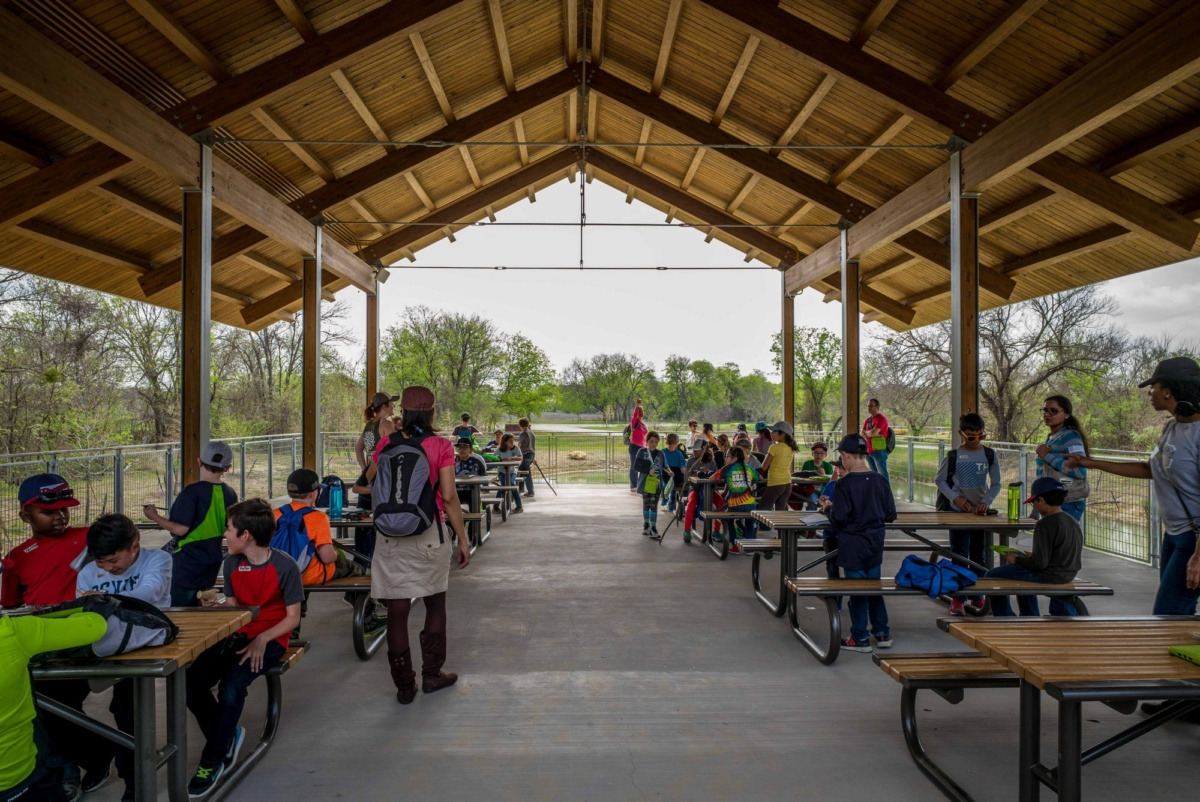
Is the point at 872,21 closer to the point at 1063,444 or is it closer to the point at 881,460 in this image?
the point at 1063,444

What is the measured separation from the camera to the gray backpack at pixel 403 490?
13.1 feet

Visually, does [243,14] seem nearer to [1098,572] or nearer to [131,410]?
[1098,572]

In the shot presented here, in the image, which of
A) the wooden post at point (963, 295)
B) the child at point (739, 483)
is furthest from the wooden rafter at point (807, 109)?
the child at point (739, 483)

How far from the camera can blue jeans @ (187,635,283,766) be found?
3131 mm

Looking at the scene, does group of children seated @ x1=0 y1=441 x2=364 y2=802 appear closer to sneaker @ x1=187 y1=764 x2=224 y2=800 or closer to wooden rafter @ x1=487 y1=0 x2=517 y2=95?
sneaker @ x1=187 y1=764 x2=224 y2=800

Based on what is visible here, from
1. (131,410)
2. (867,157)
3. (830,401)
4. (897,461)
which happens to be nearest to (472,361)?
(131,410)

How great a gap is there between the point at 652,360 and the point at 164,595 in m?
50.9

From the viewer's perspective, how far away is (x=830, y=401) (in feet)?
109

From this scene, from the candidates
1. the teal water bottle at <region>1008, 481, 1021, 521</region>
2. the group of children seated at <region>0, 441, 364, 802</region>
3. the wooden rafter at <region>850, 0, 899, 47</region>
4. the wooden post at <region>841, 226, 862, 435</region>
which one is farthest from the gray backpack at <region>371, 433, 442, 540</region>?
the wooden post at <region>841, 226, 862, 435</region>

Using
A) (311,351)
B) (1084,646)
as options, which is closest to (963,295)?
(1084,646)

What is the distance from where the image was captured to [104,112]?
20.1ft

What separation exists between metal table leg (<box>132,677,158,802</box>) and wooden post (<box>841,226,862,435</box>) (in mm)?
10910

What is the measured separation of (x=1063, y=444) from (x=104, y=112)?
8.13 metres

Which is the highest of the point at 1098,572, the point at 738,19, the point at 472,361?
the point at 738,19
